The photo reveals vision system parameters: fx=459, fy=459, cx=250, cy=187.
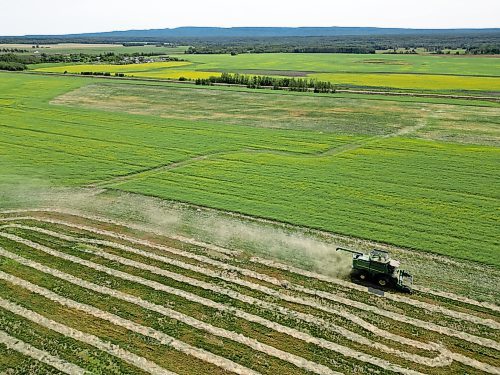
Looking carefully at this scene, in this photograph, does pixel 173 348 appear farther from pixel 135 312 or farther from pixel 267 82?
pixel 267 82

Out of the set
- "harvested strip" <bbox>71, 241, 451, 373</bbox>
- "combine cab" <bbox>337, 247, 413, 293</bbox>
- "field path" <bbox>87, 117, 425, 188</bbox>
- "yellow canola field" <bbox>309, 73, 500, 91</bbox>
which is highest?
"yellow canola field" <bbox>309, 73, 500, 91</bbox>

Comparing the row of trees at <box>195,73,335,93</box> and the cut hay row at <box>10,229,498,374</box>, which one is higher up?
the row of trees at <box>195,73,335,93</box>

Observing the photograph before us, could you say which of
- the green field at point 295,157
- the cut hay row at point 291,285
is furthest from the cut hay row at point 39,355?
the green field at point 295,157

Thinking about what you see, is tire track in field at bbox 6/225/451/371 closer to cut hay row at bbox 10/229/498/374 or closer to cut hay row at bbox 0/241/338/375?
cut hay row at bbox 10/229/498/374

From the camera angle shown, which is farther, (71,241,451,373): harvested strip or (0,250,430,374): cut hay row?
(71,241,451,373): harvested strip

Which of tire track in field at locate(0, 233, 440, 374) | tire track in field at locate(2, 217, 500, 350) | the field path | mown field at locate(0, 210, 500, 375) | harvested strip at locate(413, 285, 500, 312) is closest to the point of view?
mown field at locate(0, 210, 500, 375)

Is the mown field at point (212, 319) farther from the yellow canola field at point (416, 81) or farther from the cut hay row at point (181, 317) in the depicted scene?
the yellow canola field at point (416, 81)

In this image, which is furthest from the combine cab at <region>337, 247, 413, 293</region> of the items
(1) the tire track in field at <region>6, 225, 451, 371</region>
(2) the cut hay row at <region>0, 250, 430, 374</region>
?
(2) the cut hay row at <region>0, 250, 430, 374</region>
